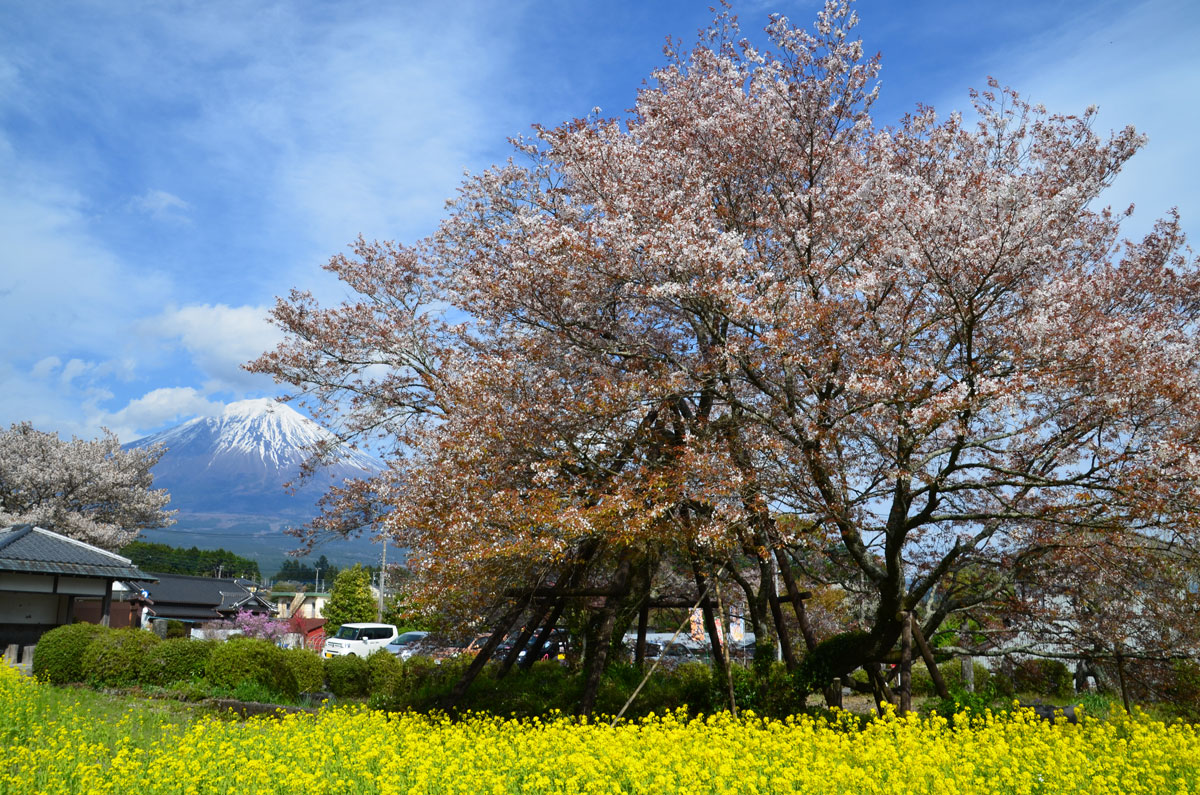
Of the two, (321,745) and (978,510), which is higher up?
(978,510)

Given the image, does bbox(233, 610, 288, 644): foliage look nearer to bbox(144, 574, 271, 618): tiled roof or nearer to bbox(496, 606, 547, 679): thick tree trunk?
bbox(144, 574, 271, 618): tiled roof

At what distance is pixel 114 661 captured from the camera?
16.9m

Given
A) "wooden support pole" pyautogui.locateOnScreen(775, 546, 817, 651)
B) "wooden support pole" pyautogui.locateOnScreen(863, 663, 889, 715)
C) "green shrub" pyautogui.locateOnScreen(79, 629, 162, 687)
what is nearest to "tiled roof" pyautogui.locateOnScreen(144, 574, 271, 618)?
"green shrub" pyautogui.locateOnScreen(79, 629, 162, 687)

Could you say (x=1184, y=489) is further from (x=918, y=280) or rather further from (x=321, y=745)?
(x=321, y=745)

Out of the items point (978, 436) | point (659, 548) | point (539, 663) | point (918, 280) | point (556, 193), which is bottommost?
point (539, 663)

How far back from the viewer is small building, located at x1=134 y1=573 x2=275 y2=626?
44656mm

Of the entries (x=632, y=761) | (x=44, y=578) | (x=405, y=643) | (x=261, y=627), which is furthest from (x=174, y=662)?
(x=261, y=627)

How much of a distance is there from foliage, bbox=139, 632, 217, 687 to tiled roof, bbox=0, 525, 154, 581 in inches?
269

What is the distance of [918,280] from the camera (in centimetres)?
Answer: 929

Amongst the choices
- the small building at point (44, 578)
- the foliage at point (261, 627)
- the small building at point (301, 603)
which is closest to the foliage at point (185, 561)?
the small building at point (301, 603)

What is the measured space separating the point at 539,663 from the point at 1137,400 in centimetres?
1058

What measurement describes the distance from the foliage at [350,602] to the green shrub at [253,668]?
21.8 metres

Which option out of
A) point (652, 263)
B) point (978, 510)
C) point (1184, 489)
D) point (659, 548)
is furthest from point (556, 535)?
point (1184, 489)

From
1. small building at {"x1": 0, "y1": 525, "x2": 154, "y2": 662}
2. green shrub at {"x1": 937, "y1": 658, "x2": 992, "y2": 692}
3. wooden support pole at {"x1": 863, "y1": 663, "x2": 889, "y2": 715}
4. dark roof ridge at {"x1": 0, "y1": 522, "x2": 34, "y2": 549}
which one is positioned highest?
dark roof ridge at {"x1": 0, "y1": 522, "x2": 34, "y2": 549}
